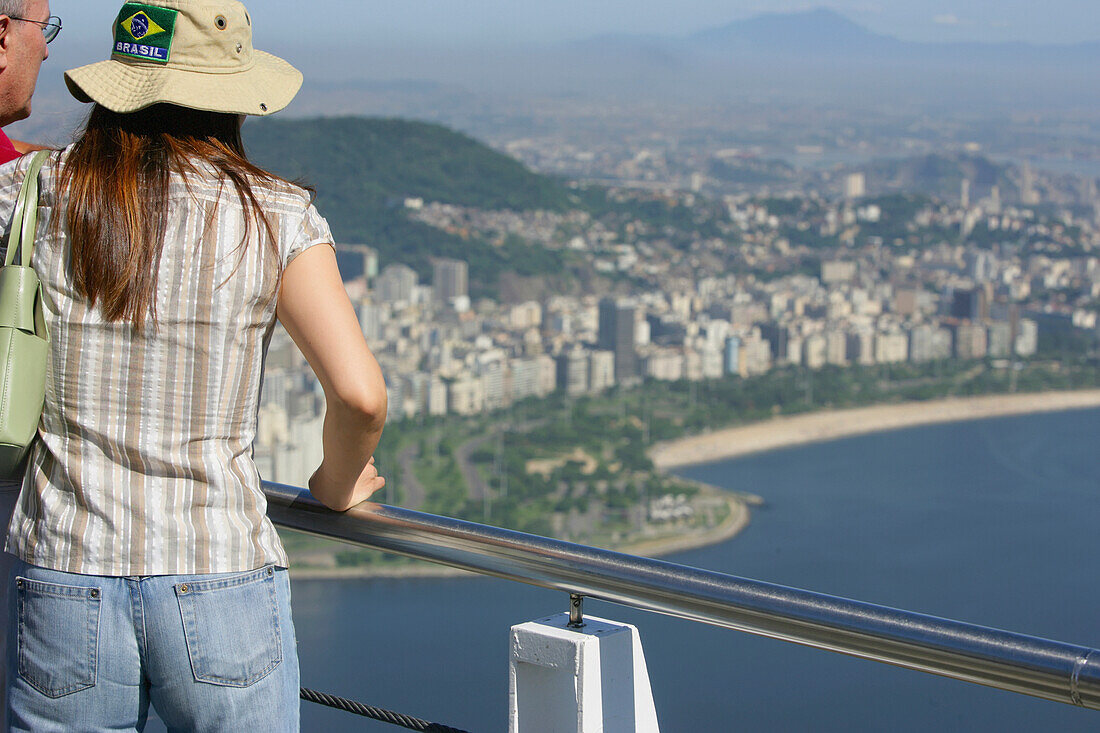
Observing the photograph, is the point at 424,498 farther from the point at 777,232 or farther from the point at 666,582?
the point at 777,232

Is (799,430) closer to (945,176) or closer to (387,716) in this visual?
(387,716)

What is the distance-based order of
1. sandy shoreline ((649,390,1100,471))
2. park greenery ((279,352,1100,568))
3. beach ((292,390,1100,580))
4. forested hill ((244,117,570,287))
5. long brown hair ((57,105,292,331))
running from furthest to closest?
forested hill ((244,117,570,287))
sandy shoreline ((649,390,1100,471))
park greenery ((279,352,1100,568))
beach ((292,390,1100,580))
long brown hair ((57,105,292,331))

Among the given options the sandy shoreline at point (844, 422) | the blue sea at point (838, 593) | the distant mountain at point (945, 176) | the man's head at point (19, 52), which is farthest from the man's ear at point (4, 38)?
the distant mountain at point (945, 176)

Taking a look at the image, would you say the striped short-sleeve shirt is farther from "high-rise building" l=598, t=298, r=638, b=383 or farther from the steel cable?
"high-rise building" l=598, t=298, r=638, b=383

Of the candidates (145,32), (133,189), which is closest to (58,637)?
(133,189)

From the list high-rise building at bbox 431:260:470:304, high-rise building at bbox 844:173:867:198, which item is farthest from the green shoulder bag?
high-rise building at bbox 844:173:867:198

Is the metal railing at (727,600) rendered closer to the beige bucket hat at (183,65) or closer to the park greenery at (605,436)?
the beige bucket hat at (183,65)
